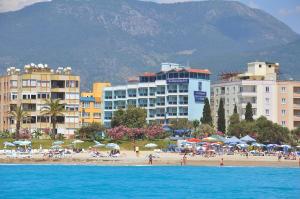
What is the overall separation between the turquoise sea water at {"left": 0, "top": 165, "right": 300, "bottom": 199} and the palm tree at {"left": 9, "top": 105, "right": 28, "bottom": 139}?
15962mm

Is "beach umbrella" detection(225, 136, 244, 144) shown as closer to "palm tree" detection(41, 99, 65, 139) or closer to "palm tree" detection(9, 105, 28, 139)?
"palm tree" detection(41, 99, 65, 139)

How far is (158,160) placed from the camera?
117250 millimetres

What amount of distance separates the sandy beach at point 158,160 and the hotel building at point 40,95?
87.5 ft

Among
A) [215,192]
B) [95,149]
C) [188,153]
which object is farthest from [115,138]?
[215,192]

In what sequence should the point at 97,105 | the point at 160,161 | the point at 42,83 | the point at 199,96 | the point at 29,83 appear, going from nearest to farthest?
the point at 160,161
the point at 29,83
the point at 42,83
the point at 199,96
the point at 97,105

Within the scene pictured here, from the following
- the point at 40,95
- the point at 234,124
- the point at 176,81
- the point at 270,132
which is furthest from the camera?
the point at 176,81

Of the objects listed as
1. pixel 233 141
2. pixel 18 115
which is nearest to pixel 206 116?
pixel 233 141

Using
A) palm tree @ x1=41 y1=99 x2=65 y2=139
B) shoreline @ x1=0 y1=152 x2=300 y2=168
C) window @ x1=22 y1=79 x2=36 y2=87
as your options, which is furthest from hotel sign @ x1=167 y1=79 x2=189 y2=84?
shoreline @ x1=0 y1=152 x2=300 y2=168

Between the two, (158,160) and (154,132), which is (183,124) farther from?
(158,160)

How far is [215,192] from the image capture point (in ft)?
272

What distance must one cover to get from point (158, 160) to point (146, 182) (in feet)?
74.1

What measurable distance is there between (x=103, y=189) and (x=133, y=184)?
277 inches

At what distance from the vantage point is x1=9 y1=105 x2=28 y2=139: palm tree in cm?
13635

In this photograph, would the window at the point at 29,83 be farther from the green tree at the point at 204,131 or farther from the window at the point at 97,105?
the window at the point at 97,105
